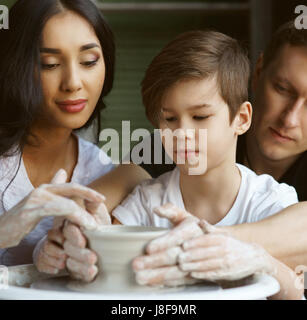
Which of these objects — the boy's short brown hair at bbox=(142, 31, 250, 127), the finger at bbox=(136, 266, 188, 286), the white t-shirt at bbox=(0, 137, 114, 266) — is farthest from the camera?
the white t-shirt at bbox=(0, 137, 114, 266)

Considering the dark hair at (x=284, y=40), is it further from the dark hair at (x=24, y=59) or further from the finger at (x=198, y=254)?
the finger at (x=198, y=254)

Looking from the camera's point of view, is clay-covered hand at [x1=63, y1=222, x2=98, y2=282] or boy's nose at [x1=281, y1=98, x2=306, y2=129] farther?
boy's nose at [x1=281, y1=98, x2=306, y2=129]

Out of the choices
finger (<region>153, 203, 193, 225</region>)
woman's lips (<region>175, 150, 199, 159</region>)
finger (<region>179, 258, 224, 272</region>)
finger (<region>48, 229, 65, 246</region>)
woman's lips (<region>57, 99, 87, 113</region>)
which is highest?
woman's lips (<region>57, 99, 87, 113</region>)

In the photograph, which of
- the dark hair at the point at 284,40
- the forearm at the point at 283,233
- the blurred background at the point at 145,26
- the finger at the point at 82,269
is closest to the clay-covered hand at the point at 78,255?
the finger at the point at 82,269

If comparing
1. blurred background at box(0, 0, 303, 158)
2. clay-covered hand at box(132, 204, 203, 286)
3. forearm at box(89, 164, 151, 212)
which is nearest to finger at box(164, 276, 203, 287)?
clay-covered hand at box(132, 204, 203, 286)

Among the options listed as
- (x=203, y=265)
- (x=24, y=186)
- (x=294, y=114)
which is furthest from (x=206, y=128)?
(x=24, y=186)

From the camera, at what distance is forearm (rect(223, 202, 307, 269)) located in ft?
4.20

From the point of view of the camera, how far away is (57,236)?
118 centimetres

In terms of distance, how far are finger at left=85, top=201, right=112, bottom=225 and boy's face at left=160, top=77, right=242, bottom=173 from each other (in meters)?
0.22

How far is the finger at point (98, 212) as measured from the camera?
1.20 metres

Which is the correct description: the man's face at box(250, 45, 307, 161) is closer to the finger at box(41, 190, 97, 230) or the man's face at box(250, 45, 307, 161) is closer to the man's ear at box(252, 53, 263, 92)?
the man's ear at box(252, 53, 263, 92)

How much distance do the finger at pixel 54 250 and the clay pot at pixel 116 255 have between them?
7cm
